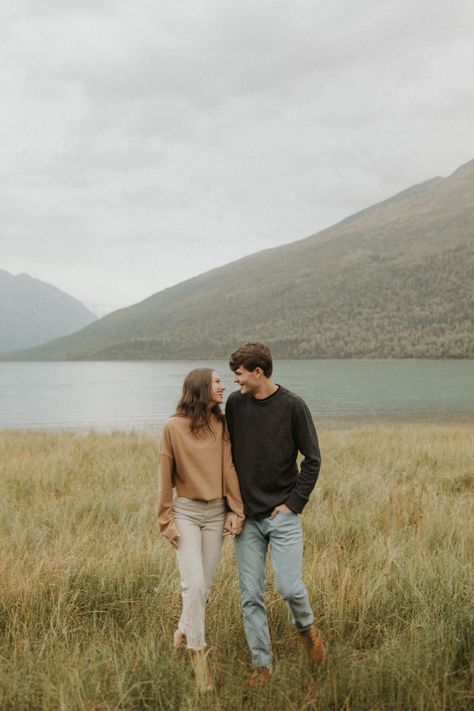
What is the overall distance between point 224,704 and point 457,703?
1.06m

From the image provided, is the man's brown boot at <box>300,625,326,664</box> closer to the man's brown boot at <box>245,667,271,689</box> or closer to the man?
the man

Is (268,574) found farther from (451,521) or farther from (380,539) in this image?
(451,521)

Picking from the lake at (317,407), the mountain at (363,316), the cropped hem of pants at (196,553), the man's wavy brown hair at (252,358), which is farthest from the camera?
the mountain at (363,316)

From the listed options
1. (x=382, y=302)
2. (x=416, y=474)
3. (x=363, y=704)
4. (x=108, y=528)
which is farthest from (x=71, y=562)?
(x=382, y=302)

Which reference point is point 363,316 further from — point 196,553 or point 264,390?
point 196,553

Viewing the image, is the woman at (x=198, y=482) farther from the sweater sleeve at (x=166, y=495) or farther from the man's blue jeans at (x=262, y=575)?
the man's blue jeans at (x=262, y=575)

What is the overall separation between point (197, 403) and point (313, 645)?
1426 millimetres

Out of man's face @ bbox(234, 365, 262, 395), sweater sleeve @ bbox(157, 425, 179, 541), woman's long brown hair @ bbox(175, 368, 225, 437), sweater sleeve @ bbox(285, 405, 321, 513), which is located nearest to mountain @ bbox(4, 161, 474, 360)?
sweater sleeve @ bbox(285, 405, 321, 513)

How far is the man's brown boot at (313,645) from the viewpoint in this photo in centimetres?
307

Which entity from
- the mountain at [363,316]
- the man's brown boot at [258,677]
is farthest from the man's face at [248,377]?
the mountain at [363,316]

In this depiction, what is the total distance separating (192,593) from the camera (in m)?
3.06

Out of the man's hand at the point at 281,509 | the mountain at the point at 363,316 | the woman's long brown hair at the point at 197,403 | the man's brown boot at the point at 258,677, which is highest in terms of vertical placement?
the mountain at the point at 363,316

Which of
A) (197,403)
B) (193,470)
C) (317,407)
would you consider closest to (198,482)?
(193,470)

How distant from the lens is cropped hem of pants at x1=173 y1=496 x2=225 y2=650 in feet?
9.98
